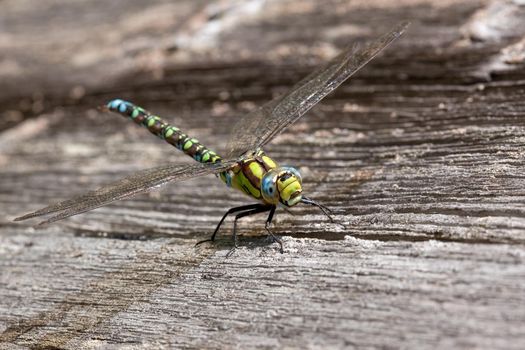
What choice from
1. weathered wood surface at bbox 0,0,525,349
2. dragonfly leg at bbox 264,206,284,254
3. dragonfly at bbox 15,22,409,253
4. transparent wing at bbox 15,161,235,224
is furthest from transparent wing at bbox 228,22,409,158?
dragonfly leg at bbox 264,206,284,254

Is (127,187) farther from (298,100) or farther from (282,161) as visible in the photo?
(298,100)

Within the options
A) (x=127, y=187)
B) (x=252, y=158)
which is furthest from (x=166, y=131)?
(x=127, y=187)

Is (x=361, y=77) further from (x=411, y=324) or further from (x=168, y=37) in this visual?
(x=411, y=324)

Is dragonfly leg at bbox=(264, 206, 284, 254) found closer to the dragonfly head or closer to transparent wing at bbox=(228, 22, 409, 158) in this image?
the dragonfly head

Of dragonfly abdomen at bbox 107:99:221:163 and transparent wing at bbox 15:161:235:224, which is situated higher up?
dragonfly abdomen at bbox 107:99:221:163

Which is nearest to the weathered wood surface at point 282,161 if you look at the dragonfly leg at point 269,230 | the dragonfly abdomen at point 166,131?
the dragonfly leg at point 269,230

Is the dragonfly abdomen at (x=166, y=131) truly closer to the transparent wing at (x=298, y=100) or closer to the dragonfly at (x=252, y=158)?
the dragonfly at (x=252, y=158)

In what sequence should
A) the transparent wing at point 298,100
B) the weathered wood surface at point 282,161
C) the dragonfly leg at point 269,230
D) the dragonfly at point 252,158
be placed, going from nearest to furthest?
the weathered wood surface at point 282,161 < the dragonfly leg at point 269,230 < the dragonfly at point 252,158 < the transparent wing at point 298,100
